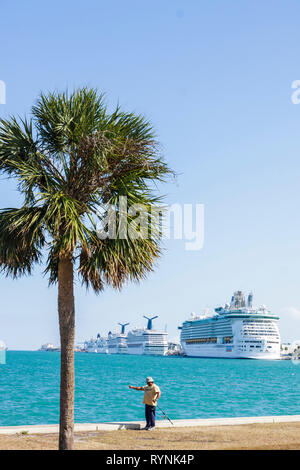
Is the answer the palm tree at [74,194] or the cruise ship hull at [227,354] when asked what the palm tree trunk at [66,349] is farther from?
the cruise ship hull at [227,354]

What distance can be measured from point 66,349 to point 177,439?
13.7 ft

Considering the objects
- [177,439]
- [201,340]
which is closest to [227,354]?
[201,340]

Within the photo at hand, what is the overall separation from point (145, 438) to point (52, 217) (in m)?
6.17

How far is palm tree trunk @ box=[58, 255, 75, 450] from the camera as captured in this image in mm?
11023

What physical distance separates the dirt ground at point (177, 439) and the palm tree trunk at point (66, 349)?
4.07 feet

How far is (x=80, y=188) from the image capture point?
11922mm

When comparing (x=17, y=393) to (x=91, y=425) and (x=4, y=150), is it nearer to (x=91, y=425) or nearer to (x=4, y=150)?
(x=91, y=425)

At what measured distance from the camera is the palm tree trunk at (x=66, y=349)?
11023 mm

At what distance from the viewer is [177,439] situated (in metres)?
13.5

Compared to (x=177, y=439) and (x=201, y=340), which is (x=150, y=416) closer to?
(x=177, y=439)

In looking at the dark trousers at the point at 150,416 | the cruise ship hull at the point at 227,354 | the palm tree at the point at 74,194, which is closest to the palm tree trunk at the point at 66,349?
the palm tree at the point at 74,194

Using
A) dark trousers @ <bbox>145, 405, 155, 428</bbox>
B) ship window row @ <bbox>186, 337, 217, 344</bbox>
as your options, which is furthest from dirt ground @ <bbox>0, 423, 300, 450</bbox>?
ship window row @ <bbox>186, 337, 217, 344</bbox>

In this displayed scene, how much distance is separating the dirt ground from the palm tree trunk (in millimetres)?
1239

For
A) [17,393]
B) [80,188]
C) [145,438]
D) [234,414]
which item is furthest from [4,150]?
[17,393]
